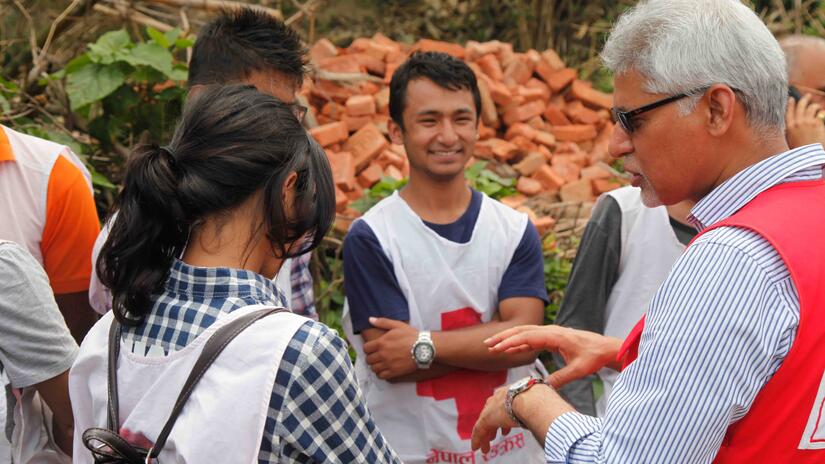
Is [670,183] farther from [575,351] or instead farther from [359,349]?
[359,349]

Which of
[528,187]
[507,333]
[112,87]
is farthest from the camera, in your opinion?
[528,187]

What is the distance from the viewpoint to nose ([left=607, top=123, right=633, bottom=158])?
1.90 meters

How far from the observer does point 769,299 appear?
149 centimetres

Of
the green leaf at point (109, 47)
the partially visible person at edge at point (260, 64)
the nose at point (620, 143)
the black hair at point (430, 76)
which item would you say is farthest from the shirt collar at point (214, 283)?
the green leaf at point (109, 47)

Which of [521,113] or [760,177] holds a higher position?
[760,177]

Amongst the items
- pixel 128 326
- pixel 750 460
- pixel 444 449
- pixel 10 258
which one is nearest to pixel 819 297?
pixel 750 460

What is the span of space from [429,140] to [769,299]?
2038 millimetres

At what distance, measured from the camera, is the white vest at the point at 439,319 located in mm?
3152

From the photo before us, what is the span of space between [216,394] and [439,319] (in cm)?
166

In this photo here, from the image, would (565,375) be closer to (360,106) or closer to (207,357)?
(207,357)

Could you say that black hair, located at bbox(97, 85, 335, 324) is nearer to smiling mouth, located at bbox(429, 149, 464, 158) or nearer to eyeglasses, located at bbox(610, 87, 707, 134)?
eyeglasses, located at bbox(610, 87, 707, 134)

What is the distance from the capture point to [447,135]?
3.38 m

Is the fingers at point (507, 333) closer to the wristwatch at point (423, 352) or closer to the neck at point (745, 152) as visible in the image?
the neck at point (745, 152)

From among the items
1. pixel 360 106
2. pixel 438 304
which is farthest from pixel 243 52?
pixel 360 106
